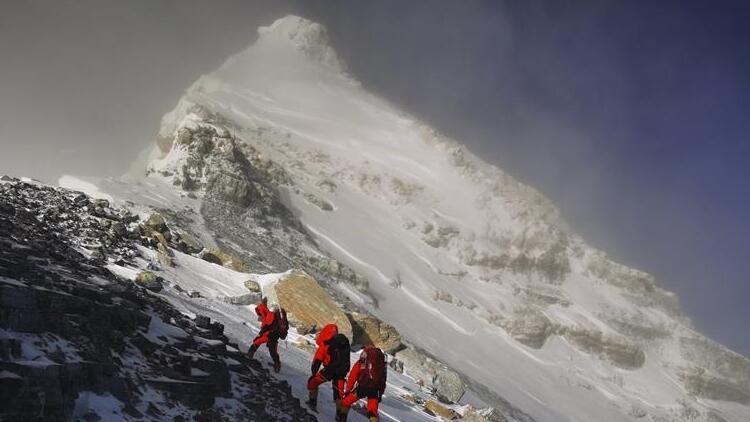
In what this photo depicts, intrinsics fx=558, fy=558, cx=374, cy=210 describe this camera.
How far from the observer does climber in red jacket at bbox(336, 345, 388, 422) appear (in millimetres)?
9344

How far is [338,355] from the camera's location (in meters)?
9.76

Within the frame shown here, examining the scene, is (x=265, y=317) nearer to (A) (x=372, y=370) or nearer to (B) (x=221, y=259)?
(A) (x=372, y=370)

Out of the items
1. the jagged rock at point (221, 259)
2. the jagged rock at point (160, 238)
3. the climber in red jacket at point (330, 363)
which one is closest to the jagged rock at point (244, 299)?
the jagged rock at point (160, 238)

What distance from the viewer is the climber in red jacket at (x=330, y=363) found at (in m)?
9.57

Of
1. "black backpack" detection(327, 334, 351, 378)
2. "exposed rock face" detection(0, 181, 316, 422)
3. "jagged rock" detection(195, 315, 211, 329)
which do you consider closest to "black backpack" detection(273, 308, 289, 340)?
"exposed rock face" detection(0, 181, 316, 422)

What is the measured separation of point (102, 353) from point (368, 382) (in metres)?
4.31

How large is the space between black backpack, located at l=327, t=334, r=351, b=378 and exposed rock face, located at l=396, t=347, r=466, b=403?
31.3 feet

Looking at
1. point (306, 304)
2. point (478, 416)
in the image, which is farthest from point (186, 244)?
point (478, 416)

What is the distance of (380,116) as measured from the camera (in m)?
83.9

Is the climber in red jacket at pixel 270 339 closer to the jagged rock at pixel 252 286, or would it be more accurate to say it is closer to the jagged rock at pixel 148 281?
the jagged rock at pixel 148 281

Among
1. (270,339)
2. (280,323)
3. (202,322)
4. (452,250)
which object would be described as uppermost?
(452,250)

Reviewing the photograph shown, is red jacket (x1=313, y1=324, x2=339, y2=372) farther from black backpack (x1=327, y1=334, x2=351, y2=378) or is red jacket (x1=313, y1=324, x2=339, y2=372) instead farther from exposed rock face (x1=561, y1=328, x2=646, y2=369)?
exposed rock face (x1=561, y1=328, x2=646, y2=369)

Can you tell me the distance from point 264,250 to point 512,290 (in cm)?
3708

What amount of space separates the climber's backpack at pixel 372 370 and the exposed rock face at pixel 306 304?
7817 millimetres
